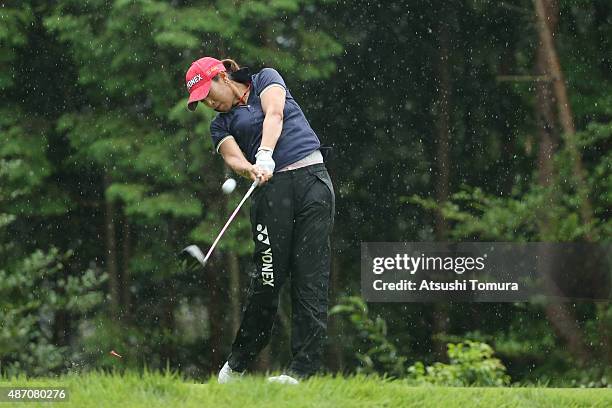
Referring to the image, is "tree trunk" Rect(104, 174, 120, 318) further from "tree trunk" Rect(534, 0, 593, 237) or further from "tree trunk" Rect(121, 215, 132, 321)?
"tree trunk" Rect(534, 0, 593, 237)

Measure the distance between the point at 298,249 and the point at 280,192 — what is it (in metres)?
0.29

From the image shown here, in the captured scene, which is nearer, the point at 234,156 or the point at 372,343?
the point at 234,156

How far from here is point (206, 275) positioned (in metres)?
13.4

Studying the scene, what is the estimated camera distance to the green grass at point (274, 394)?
496 cm

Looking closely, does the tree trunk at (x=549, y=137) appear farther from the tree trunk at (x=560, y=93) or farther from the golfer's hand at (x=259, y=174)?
the golfer's hand at (x=259, y=174)

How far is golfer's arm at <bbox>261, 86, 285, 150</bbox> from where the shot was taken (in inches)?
210

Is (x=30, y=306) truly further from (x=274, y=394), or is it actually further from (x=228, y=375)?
(x=274, y=394)

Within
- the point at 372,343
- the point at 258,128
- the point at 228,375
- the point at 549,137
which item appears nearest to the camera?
the point at 258,128

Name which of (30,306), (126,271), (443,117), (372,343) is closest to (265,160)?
(30,306)

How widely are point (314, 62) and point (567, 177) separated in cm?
286

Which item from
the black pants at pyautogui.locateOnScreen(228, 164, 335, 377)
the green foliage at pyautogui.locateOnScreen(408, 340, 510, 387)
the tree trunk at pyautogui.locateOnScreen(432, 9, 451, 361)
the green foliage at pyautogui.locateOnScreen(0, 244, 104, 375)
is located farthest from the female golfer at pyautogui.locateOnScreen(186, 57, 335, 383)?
the tree trunk at pyautogui.locateOnScreen(432, 9, 451, 361)

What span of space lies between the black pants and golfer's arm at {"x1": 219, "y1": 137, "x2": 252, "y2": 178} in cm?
14

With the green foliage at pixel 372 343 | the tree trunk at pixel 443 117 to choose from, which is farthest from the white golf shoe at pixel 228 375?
the tree trunk at pixel 443 117

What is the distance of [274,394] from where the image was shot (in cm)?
507
